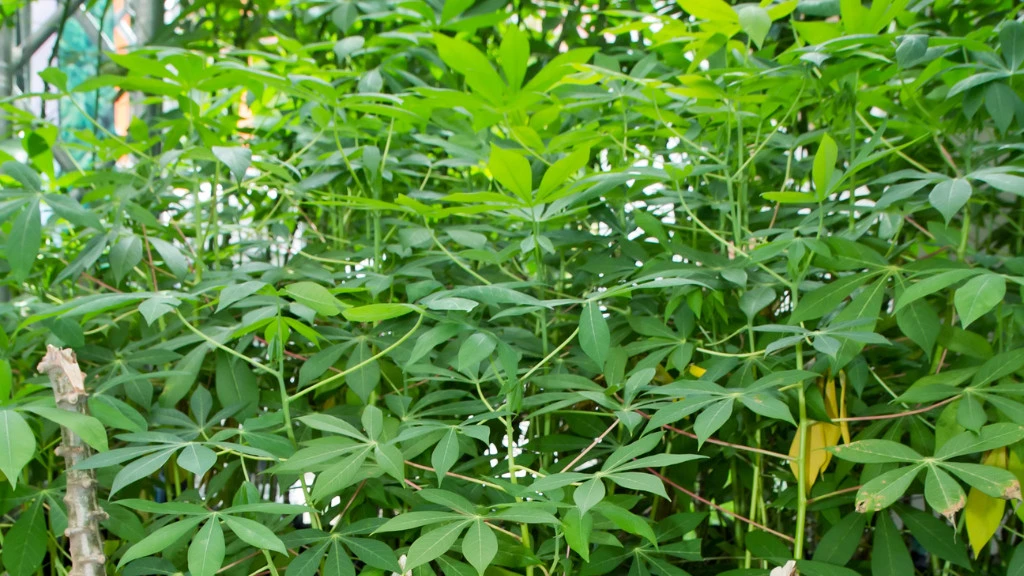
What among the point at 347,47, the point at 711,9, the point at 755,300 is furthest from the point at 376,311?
the point at 347,47

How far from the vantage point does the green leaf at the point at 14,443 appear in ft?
2.22

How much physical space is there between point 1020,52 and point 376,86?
2.59 feet

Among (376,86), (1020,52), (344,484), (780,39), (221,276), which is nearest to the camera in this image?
(344,484)

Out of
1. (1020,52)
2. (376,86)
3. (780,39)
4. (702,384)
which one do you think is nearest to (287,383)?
(376,86)

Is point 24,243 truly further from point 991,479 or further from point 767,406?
point 991,479

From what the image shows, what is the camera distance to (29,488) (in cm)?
88

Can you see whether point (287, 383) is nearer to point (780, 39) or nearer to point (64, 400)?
point (64, 400)

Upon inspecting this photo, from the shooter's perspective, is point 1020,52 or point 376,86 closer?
point 1020,52

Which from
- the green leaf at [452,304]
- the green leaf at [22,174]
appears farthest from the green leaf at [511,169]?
the green leaf at [22,174]

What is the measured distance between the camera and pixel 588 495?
0.64m

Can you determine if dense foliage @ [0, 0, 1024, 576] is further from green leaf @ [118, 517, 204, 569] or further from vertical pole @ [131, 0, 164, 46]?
vertical pole @ [131, 0, 164, 46]

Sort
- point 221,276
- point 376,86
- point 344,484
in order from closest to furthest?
point 344,484 → point 221,276 → point 376,86

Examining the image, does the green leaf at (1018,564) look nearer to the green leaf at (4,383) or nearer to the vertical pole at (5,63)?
the green leaf at (4,383)

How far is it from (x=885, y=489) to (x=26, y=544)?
2.78 feet
